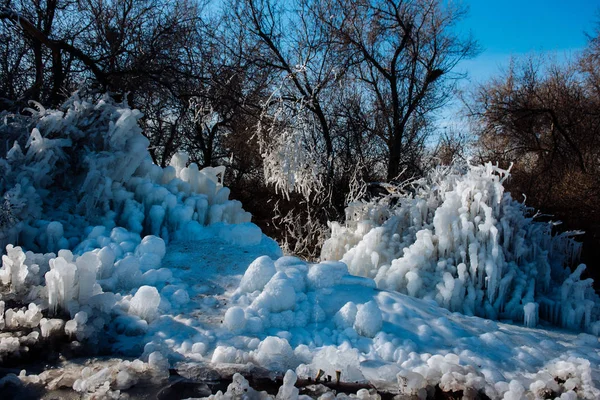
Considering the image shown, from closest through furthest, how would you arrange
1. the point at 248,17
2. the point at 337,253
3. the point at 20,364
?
the point at 20,364, the point at 337,253, the point at 248,17

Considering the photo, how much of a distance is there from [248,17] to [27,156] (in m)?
10.2

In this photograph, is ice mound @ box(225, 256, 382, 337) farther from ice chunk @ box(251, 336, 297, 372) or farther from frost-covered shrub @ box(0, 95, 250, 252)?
frost-covered shrub @ box(0, 95, 250, 252)

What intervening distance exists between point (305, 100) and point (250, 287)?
32.5ft

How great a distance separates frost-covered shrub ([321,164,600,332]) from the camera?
4988 mm

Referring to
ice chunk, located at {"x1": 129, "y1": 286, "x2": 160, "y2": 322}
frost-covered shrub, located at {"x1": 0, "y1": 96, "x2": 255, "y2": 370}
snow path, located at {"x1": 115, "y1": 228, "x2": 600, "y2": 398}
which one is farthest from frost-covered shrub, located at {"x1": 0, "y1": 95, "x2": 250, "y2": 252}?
ice chunk, located at {"x1": 129, "y1": 286, "x2": 160, "y2": 322}

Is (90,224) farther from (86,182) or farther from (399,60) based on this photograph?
(399,60)

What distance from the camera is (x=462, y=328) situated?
141 inches

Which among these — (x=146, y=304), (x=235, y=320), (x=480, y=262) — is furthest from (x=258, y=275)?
(x=480, y=262)

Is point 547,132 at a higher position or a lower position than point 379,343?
higher

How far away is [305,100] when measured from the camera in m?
13.0

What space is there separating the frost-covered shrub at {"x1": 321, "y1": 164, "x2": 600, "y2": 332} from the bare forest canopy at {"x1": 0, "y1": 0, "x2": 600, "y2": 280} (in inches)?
173

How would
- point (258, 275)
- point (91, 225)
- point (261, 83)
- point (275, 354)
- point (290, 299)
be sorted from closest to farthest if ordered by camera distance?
point (275, 354) → point (290, 299) → point (258, 275) → point (91, 225) → point (261, 83)

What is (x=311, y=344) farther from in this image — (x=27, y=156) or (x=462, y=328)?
(x=27, y=156)

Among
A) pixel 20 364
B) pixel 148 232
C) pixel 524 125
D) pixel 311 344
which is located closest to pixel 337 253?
pixel 148 232
